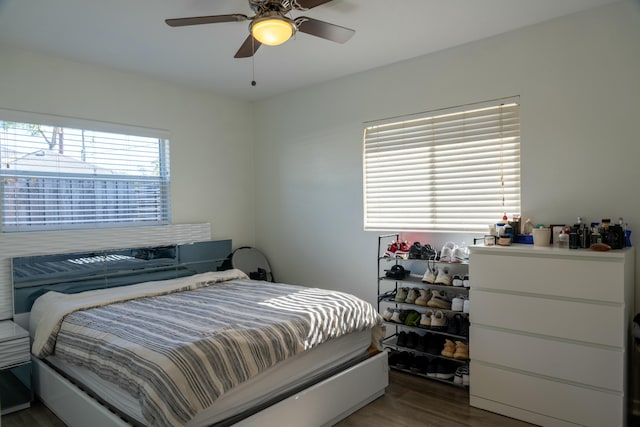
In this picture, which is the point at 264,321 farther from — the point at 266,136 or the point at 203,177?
the point at 266,136

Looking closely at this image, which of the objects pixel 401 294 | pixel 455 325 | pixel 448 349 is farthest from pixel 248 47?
pixel 448 349

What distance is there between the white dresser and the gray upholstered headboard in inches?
106

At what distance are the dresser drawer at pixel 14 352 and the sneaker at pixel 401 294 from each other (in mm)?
2708

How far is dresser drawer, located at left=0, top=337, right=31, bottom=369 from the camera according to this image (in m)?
2.60

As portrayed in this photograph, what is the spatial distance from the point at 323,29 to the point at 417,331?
2465 mm

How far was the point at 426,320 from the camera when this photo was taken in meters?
3.10

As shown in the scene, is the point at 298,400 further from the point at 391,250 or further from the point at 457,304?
the point at 391,250

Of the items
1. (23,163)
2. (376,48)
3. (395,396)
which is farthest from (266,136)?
(395,396)

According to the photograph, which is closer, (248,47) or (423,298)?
(248,47)

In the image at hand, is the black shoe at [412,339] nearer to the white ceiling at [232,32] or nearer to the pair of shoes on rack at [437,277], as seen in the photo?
the pair of shoes on rack at [437,277]

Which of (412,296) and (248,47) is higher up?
(248,47)

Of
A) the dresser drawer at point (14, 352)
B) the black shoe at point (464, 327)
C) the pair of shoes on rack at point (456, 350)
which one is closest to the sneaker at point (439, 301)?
the black shoe at point (464, 327)

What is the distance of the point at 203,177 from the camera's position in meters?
4.31

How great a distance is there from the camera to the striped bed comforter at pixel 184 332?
5.82 feet
